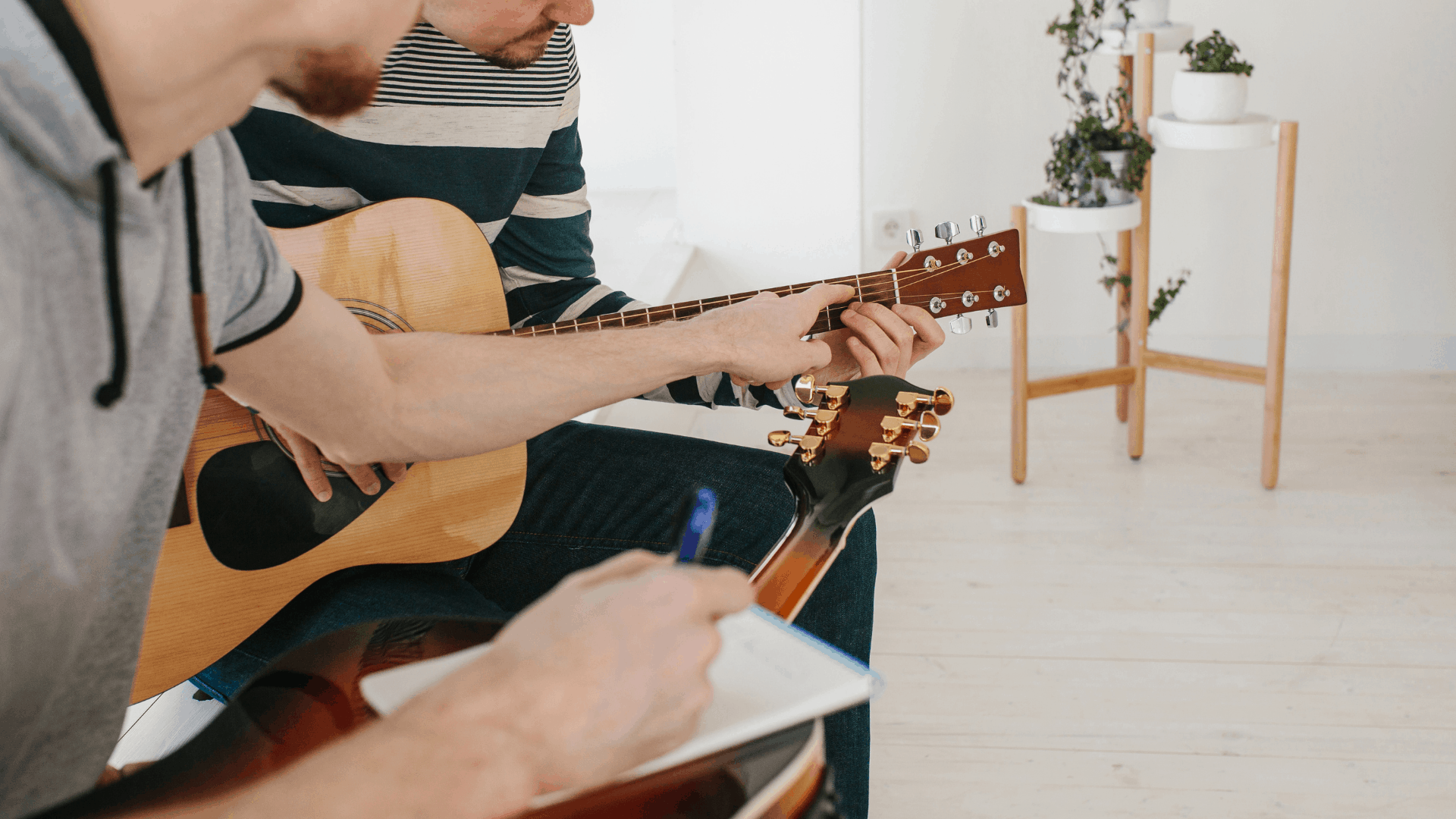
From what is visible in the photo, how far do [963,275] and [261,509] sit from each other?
0.80m

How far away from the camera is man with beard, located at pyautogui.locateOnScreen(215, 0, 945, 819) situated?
42.3 inches

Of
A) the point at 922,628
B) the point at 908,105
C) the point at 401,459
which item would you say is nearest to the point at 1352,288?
the point at 908,105

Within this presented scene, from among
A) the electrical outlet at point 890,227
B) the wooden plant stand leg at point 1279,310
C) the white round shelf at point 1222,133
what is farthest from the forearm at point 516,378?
the electrical outlet at point 890,227

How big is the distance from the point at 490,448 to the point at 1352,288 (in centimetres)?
272

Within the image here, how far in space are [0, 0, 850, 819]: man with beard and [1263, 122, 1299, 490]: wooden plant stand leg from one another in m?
2.03

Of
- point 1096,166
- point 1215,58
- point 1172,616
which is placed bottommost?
point 1172,616

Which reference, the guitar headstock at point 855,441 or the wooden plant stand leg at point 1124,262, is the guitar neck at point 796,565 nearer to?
the guitar headstock at point 855,441

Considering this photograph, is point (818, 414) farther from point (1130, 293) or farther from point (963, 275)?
point (1130, 293)

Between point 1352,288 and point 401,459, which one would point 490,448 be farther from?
point 1352,288

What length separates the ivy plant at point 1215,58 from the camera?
7.05ft

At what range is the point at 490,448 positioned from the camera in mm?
1001

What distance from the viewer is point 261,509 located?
108 cm

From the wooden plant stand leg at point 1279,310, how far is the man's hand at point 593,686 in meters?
2.10

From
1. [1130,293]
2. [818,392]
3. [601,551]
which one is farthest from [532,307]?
[1130,293]
